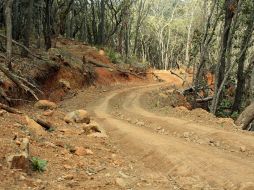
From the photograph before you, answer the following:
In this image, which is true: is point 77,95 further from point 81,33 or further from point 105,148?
point 81,33

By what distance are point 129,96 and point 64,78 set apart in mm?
4490

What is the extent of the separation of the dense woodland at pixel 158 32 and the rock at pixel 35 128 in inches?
65.7

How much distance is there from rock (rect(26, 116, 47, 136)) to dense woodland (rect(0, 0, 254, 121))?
167 cm

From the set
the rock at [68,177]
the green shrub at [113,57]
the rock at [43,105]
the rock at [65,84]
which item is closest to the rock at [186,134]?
the rock at [68,177]

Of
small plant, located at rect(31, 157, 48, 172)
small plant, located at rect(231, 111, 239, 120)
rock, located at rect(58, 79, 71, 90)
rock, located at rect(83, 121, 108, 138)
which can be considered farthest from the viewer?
rock, located at rect(58, 79, 71, 90)

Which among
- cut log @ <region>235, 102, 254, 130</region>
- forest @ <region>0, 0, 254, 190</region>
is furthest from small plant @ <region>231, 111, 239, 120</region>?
cut log @ <region>235, 102, 254, 130</region>

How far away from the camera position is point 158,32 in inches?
2894

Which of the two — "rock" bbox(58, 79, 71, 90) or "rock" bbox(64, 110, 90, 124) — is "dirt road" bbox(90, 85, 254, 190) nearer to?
"rock" bbox(64, 110, 90, 124)

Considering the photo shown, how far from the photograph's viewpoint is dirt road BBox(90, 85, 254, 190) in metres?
8.71

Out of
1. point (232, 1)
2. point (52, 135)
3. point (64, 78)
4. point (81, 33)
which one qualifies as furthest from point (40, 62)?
point (81, 33)

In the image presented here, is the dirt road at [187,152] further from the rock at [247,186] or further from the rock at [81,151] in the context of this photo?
the rock at [81,151]

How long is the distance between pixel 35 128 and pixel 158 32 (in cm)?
6299

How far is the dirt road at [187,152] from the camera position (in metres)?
8.71

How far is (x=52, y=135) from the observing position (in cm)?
1206
